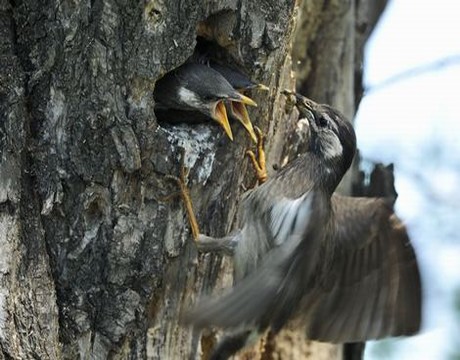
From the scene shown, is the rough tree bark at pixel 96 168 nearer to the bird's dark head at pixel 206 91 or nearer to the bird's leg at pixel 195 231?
the bird's leg at pixel 195 231

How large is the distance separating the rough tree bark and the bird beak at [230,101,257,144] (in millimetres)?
213

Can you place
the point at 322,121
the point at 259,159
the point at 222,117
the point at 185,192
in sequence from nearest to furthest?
1. the point at 185,192
2. the point at 222,117
3. the point at 259,159
4. the point at 322,121

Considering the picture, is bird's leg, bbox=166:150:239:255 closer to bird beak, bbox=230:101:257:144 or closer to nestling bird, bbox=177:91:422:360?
nestling bird, bbox=177:91:422:360

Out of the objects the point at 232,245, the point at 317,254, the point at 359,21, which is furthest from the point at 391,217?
the point at 359,21

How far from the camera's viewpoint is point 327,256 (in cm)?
381

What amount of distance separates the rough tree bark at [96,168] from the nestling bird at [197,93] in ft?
0.65

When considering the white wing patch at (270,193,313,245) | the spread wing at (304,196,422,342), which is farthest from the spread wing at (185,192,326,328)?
the spread wing at (304,196,422,342)

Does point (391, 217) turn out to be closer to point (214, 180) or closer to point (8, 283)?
point (214, 180)

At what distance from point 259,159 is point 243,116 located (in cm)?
24

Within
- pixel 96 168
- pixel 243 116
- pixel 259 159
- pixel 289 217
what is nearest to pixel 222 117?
pixel 243 116

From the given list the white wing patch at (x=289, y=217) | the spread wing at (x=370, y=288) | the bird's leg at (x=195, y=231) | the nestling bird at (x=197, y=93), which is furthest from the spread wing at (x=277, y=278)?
the nestling bird at (x=197, y=93)

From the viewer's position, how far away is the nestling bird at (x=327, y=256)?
3535mm

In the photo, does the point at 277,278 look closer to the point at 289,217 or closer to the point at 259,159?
the point at 289,217

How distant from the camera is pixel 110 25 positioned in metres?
3.42
